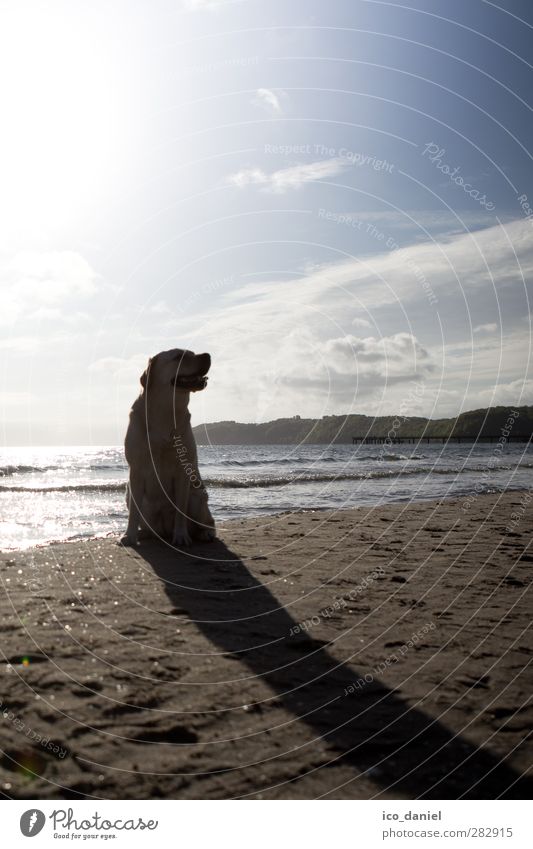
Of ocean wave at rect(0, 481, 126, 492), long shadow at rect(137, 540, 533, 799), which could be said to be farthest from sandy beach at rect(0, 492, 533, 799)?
ocean wave at rect(0, 481, 126, 492)

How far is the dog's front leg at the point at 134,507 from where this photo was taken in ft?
29.9

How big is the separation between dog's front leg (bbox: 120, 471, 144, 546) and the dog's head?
57.1 inches

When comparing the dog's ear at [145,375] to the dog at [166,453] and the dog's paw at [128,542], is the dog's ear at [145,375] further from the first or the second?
the dog's paw at [128,542]

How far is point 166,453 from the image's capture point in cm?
905

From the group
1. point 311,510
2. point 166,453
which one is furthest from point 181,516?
point 311,510

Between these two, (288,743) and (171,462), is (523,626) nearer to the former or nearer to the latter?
(288,743)

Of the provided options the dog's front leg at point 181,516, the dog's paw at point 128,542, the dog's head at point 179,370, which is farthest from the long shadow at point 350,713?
the dog's head at point 179,370

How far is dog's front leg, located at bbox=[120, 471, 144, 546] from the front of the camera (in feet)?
29.9

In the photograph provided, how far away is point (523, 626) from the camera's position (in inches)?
219

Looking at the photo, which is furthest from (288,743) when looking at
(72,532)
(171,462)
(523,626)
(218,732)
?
(72,532)

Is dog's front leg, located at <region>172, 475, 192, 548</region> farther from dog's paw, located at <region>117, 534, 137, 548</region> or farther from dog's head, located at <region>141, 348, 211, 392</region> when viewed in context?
dog's head, located at <region>141, 348, 211, 392</region>

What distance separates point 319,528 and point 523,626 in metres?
6.33

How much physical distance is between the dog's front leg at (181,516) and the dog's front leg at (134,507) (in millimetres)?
550

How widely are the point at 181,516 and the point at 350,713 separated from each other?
5.94 metres
